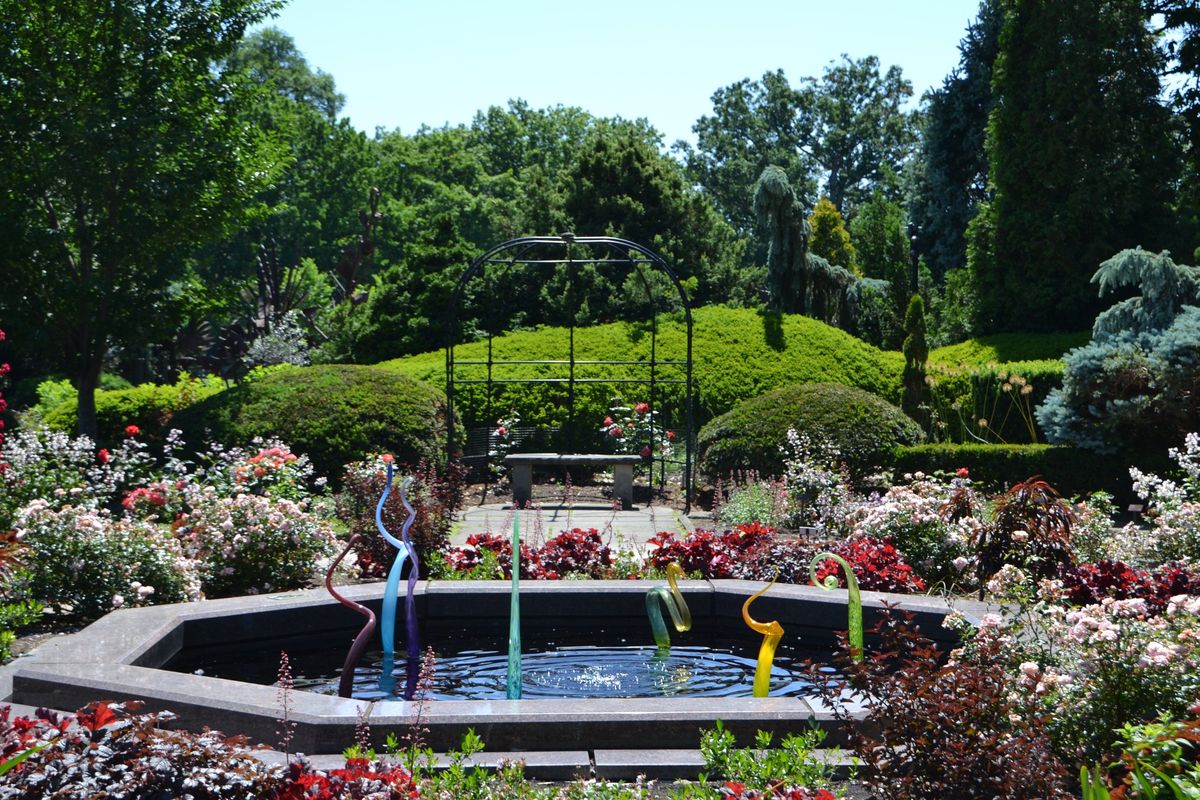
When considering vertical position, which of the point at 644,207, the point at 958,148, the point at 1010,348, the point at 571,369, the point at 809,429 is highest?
the point at 958,148

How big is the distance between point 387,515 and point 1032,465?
24.9ft

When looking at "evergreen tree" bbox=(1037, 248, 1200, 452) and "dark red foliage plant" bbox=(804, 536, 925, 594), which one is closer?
"dark red foliage plant" bbox=(804, 536, 925, 594)

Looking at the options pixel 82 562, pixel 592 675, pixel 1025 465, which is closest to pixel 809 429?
pixel 1025 465

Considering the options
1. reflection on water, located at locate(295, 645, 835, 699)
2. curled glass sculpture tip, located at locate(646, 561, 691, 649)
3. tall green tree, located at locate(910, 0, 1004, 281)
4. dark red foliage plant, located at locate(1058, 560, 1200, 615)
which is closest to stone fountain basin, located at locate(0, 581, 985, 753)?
reflection on water, located at locate(295, 645, 835, 699)

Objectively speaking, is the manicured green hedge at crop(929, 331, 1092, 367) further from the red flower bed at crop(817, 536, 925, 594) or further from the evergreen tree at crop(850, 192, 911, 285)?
the red flower bed at crop(817, 536, 925, 594)

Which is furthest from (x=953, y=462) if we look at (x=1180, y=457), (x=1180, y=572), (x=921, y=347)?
(x=1180, y=572)

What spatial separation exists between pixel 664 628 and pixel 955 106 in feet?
93.5

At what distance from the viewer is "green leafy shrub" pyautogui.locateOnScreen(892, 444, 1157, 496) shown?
12.3 metres

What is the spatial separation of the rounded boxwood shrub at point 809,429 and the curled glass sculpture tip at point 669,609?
6356 mm

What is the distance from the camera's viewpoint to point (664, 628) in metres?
6.04

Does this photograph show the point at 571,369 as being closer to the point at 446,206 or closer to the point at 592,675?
the point at 592,675

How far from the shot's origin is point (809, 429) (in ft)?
40.1

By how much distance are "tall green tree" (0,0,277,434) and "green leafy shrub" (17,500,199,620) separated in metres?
7.05

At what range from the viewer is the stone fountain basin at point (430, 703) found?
425 cm
